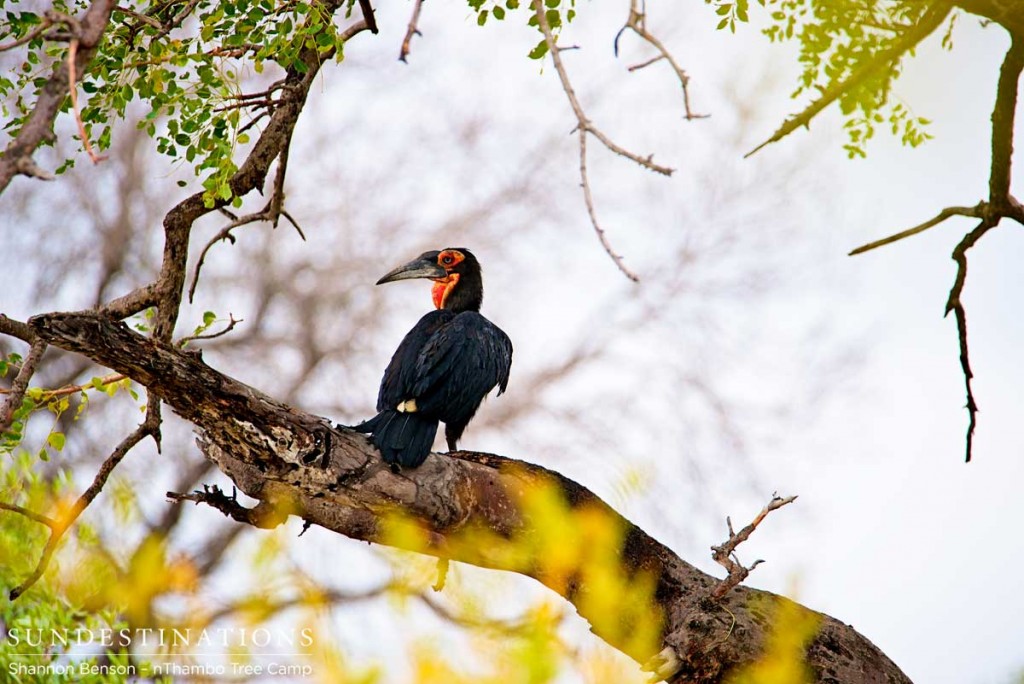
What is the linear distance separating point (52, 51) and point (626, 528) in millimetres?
1865

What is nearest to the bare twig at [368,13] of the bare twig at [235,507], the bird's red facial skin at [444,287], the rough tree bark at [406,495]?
the rough tree bark at [406,495]

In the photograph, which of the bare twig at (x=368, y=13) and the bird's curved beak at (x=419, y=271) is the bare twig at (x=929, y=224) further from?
the bird's curved beak at (x=419, y=271)

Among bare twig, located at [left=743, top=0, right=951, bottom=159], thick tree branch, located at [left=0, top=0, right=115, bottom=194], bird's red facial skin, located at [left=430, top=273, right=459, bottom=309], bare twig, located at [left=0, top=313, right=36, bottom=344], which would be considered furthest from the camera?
bird's red facial skin, located at [left=430, top=273, right=459, bottom=309]

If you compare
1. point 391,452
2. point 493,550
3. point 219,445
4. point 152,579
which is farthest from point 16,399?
point 152,579

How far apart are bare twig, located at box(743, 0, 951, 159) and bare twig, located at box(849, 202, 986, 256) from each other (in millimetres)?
302

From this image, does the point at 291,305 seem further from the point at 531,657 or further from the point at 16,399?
the point at 531,657

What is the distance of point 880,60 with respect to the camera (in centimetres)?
250

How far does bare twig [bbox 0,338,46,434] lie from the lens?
263 cm

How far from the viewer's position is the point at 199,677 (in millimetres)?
1399

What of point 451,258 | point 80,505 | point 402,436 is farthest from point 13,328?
point 451,258

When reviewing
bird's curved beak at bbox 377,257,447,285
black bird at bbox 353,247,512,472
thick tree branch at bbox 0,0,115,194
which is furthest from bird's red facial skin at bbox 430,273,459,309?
thick tree branch at bbox 0,0,115,194

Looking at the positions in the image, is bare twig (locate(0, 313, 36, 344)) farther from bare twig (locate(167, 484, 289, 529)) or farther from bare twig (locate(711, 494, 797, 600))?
bare twig (locate(711, 494, 797, 600))

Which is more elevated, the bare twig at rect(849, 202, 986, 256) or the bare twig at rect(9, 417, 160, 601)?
the bare twig at rect(849, 202, 986, 256)

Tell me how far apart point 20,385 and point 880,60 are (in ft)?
6.69
